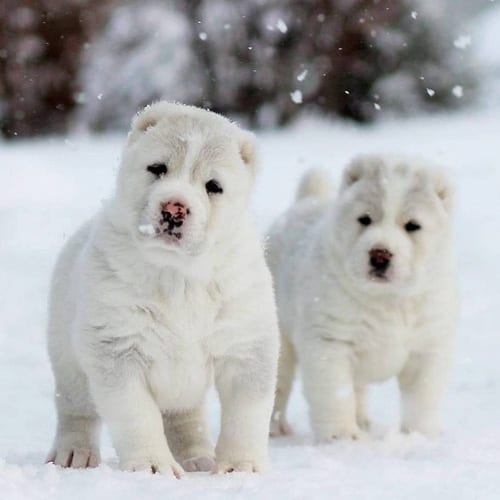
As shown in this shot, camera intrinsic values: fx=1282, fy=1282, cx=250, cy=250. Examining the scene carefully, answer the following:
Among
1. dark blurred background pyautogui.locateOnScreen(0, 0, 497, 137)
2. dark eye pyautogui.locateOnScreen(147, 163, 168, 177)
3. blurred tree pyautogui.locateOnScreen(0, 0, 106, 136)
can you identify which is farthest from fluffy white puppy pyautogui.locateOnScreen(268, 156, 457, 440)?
blurred tree pyautogui.locateOnScreen(0, 0, 106, 136)

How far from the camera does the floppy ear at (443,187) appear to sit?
258 inches

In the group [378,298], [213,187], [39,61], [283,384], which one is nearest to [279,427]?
[283,384]

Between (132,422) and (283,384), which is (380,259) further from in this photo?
(132,422)

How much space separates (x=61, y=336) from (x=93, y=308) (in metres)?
0.53

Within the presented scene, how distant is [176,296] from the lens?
466 cm

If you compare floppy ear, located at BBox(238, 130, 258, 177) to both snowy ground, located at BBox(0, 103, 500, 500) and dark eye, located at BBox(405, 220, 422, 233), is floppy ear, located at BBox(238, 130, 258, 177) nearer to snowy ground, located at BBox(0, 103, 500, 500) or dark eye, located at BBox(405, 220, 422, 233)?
snowy ground, located at BBox(0, 103, 500, 500)

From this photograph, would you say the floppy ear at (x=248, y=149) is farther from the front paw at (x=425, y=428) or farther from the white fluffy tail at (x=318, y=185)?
the white fluffy tail at (x=318, y=185)

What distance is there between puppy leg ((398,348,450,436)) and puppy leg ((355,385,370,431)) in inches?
22.8

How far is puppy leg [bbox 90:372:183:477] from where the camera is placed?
4496mm

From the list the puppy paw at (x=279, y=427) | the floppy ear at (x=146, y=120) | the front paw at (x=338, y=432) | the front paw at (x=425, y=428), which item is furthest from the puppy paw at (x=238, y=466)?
the puppy paw at (x=279, y=427)

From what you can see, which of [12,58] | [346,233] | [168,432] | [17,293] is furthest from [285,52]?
[168,432]

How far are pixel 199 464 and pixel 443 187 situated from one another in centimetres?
226

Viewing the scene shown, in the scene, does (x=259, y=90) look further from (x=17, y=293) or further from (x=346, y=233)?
(x=346, y=233)

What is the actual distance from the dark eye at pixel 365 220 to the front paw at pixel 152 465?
2350mm
